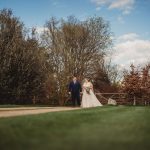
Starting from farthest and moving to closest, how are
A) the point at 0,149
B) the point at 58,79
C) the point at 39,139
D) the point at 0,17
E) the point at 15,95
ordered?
the point at 58,79 → the point at 0,17 → the point at 15,95 → the point at 39,139 → the point at 0,149

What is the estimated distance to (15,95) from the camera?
38500mm

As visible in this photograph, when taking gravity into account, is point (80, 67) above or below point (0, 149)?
above

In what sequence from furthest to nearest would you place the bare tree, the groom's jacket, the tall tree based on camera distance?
the bare tree, the tall tree, the groom's jacket

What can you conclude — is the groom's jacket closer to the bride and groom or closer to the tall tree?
the bride and groom

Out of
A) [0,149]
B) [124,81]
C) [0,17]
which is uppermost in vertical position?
[0,17]

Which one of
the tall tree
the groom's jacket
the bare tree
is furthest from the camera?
the bare tree

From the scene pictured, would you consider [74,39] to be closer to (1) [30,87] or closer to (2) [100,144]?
(1) [30,87]

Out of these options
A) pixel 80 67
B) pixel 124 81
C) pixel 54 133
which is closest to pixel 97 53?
pixel 80 67

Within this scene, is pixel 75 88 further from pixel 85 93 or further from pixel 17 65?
pixel 17 65

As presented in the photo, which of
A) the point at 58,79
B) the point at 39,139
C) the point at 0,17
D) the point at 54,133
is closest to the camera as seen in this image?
the point at 39,139

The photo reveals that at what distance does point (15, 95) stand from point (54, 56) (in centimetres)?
1286

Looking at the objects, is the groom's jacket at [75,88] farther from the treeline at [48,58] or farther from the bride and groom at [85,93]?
the treeline at [48,58]

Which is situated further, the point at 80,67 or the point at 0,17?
the point at 80,67

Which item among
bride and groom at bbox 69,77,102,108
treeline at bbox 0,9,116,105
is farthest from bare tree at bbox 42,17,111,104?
bride and groom at bbox 69,77,102,108
